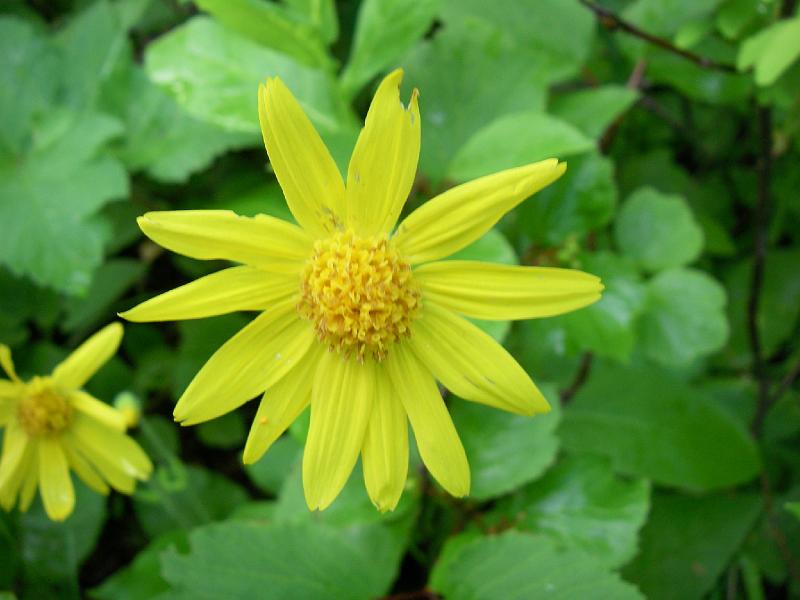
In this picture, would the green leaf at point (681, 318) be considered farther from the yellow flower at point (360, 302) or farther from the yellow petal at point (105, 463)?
the yellow petal at point (105, 463)

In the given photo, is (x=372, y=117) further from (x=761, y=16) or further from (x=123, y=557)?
(x=123, y=557)

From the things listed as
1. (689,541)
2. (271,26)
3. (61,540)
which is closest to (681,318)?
(689,541)

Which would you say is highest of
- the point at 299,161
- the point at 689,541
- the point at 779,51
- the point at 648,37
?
the point at 779,51

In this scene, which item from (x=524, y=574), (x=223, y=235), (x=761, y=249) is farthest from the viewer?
(x=761, y=249)

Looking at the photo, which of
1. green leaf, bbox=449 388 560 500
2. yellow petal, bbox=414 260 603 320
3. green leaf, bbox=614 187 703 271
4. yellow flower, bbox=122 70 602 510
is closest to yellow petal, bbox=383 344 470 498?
yellow flower, bbox=122 70 602 510

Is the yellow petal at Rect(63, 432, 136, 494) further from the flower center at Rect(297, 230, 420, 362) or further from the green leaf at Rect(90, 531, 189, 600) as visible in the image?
the flower center at Rect(297, 230, 420, 362)

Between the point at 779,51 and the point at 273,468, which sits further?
the point at 273,468

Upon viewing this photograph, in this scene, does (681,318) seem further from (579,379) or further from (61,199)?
(61,199)
